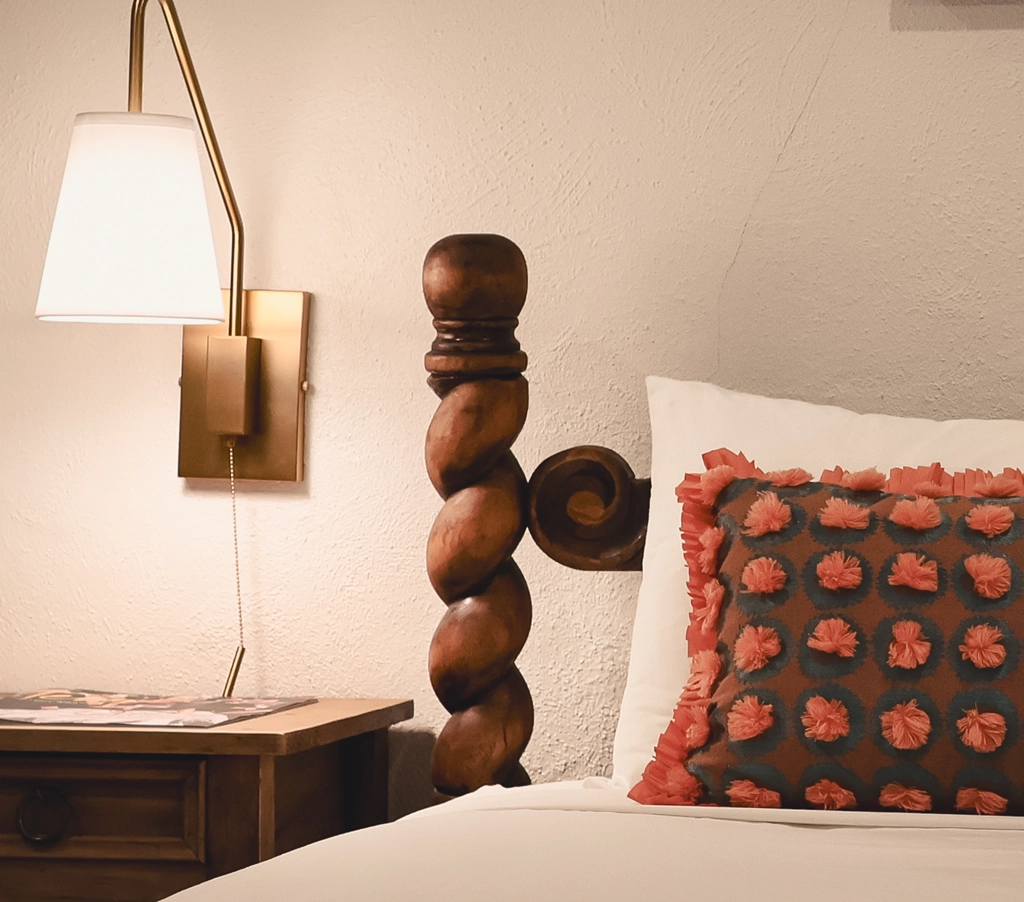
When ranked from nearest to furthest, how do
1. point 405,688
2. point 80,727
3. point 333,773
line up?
point 80,727, point 333,773, point 405,688

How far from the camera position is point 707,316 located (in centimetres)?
156

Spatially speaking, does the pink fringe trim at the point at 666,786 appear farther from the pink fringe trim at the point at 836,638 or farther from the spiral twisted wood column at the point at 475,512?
the spiral twisted wood column at the point at 475,512

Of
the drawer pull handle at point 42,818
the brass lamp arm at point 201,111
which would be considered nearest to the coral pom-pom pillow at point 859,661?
the drawer pull handle at point 42,818

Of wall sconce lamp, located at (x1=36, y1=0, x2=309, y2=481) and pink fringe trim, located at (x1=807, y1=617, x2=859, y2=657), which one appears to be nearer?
pink fringe trim, located at (x1=807, y1=617, x2=859, y2=657)

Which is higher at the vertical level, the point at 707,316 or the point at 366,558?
the point at 707,316

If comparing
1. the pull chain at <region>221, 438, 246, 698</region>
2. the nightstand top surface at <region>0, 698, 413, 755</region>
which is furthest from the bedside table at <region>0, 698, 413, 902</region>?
the pull chain at <region>221, 438, 246, 698</region>

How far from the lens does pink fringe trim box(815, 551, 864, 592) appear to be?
1.05m

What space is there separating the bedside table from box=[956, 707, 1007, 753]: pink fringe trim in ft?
2.19

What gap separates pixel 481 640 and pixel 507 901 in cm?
64

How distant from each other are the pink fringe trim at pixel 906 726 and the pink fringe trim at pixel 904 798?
0.04 m

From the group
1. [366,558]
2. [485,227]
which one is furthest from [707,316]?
[366,558]

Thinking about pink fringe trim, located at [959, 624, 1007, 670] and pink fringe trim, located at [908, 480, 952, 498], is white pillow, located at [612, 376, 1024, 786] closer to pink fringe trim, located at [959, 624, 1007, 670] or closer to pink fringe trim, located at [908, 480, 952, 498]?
pink fringe trim, located at [908, 480, 952, 498]

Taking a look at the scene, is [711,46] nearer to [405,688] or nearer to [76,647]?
[405,688]

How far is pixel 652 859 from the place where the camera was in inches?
31.4
